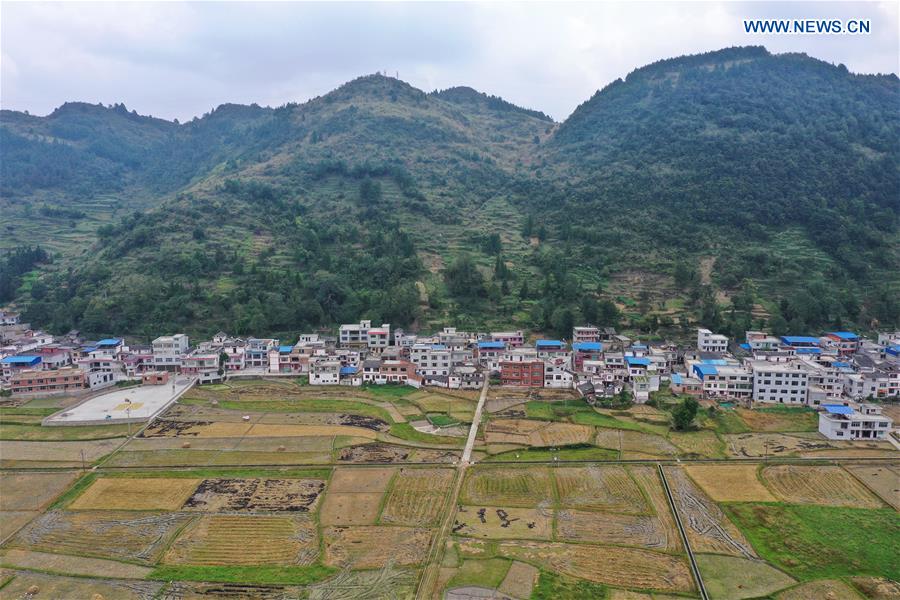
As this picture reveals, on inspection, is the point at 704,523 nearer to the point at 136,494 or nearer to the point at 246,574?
the point at 246,574

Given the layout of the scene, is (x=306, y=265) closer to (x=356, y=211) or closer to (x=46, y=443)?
(x=356, y=211)

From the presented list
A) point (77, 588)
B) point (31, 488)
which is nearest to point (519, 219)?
point (31, 488)

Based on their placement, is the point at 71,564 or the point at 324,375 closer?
the point at 71,564

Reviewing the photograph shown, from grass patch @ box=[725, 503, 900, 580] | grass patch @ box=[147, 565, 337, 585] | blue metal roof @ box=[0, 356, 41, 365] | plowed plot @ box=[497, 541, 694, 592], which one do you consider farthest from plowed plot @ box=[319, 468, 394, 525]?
blue metal roof @ box=[0, 356, 41, 365]

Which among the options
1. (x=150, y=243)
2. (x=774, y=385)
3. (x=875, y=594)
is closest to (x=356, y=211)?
(x=150, y=243)

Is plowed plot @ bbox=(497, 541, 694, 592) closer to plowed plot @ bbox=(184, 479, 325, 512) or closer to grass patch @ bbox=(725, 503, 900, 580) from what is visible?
grass patch @ bbox=(725, 503, 900, 580)

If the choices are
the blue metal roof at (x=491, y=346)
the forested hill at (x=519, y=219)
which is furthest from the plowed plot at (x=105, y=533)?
the forested hill at (x=519, y=219)
